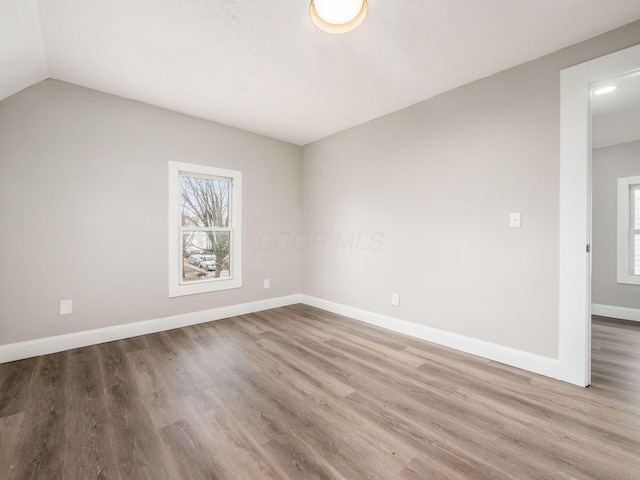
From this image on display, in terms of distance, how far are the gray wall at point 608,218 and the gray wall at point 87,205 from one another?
549cm

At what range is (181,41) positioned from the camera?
2053 millimetres

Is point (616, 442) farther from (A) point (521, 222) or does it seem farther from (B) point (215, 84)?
(B) point (215, 84)

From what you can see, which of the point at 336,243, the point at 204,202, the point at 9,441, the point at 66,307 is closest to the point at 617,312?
the point at 336,243

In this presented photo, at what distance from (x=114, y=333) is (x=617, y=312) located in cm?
648

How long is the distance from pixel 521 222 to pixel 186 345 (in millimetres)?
3326

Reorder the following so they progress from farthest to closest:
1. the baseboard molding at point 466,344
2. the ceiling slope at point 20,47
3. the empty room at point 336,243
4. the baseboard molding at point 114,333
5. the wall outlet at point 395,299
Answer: the wall outlet at point 395,299 → the baseboard molding at point 114,333 → the baseboard molding at point 466,344 → the ceiling slope at point 20,47 → the empty room at point 336,243

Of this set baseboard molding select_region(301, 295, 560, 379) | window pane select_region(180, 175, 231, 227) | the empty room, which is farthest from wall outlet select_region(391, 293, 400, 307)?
window pane select_region(180, 175, 231, 227)

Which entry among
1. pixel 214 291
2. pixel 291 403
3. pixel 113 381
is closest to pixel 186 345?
pixel 113 381

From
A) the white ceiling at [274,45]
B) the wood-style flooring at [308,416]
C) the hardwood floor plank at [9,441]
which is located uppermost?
the white ceiling at [274,45]

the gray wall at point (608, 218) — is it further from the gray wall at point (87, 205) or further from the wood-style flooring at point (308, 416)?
the gray wall at point (87, 205)

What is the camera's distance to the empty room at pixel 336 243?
151 cm


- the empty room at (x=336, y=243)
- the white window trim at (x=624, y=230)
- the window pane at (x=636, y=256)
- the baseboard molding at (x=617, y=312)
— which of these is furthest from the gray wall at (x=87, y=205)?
the window pane at (x=636, y=256)

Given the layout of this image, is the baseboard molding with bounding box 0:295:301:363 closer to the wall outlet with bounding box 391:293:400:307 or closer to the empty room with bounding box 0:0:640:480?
the empty room with bounding box 0:0:640:480

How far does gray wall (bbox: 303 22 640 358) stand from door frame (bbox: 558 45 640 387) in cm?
6
